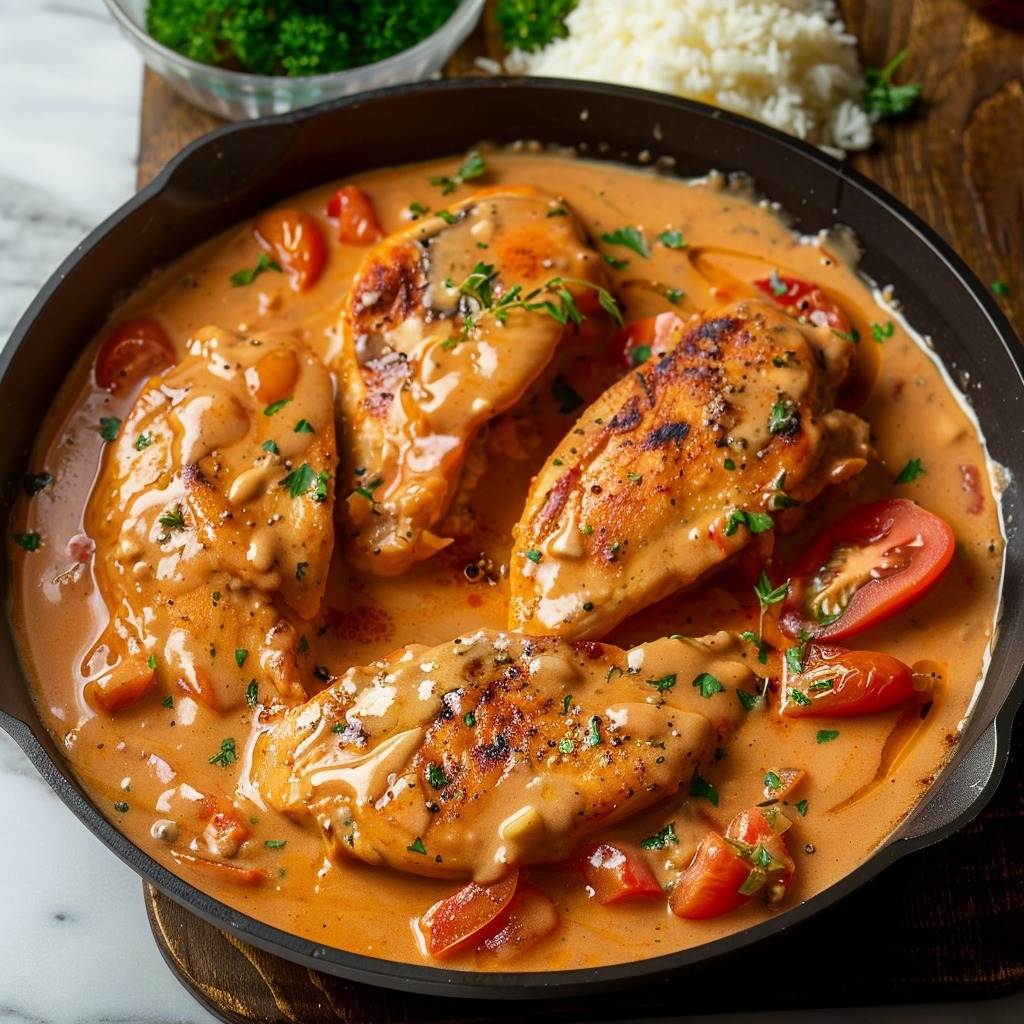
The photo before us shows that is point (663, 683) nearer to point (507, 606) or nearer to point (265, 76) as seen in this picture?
point (507, 606)

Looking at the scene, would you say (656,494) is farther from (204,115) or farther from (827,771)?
(204,115)

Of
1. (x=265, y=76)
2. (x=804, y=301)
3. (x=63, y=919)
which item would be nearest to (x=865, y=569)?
(x=804, y=301)

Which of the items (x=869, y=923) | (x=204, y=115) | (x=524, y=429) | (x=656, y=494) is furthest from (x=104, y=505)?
(x=869, y=923)

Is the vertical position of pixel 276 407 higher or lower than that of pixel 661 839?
higher

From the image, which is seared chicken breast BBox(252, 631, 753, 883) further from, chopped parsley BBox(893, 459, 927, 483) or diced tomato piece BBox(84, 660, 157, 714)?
chopped parsley BBox(893, 459, 927, 483)

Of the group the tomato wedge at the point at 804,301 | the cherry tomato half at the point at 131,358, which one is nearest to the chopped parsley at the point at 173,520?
the cherry tomato half at the point at 131,358

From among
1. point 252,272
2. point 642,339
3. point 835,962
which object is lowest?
point 835,962

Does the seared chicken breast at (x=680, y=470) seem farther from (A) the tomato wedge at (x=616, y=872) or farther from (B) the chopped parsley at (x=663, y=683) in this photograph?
(A) the tomato wedge at (x=616, y=872)
